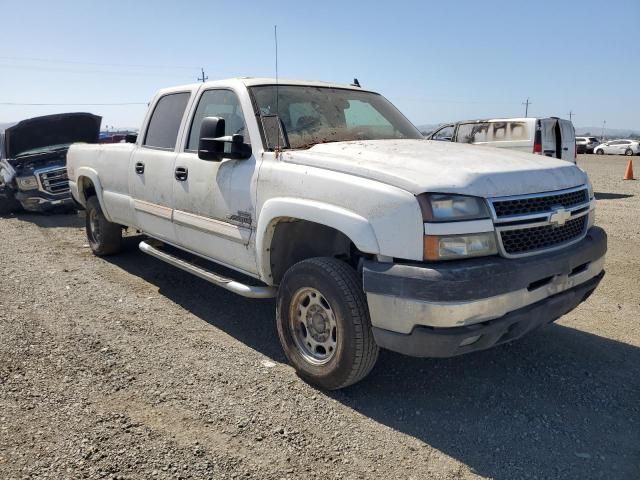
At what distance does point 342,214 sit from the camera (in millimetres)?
2941

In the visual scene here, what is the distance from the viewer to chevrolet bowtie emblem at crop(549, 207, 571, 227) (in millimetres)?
2977

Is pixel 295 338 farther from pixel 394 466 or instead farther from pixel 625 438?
pixel 625 438

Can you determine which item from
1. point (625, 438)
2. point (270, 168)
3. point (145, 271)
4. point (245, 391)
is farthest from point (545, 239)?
point (145, 271)

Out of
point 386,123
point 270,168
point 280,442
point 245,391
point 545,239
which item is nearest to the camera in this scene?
point 280,442

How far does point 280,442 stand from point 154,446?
2.16ft

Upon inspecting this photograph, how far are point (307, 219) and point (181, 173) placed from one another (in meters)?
1.72

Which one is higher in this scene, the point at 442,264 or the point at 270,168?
the point at 270,168

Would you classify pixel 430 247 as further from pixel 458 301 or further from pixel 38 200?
pixel 38 200

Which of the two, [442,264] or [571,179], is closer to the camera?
[442,264]

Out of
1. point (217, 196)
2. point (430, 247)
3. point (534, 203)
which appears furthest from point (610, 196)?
point (430, 247)

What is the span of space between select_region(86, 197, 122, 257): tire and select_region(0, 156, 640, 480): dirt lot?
161cm

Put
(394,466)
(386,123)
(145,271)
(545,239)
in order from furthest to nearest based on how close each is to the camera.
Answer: (145,271) → (386,123) → (545,239) → (394,466)

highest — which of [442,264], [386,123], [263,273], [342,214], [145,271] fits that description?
[386,123]

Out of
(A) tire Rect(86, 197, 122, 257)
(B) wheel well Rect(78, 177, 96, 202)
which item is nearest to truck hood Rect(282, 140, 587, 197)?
(A) tire Rect(86, 197, 122, 257)
